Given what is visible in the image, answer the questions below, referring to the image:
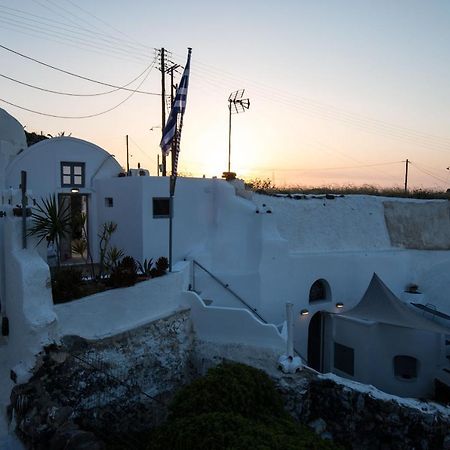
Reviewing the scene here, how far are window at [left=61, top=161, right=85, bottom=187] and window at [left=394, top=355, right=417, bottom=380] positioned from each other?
1471 cm

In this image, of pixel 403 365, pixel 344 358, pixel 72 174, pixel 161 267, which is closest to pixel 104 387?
pixel 161 267

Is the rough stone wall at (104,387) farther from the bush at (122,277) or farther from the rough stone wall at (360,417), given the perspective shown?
the rough stone wall at (360,417)

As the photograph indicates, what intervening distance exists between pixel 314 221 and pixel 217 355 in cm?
809

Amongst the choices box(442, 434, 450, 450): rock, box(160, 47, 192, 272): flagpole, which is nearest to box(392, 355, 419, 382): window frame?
box(442, 434, 450, 450): rock

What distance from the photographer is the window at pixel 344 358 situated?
16484 millimetres

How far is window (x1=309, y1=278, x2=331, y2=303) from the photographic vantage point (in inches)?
680

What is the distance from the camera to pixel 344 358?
1686 cm

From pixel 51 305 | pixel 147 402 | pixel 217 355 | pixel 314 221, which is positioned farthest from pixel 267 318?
pixel 51 305

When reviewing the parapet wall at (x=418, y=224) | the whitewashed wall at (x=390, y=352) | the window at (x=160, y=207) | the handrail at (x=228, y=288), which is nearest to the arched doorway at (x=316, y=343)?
the whitewashed wall at (x=390, y=352)

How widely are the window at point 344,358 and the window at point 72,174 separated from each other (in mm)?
12927

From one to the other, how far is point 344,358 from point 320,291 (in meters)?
2.96

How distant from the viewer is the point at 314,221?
17781 mm

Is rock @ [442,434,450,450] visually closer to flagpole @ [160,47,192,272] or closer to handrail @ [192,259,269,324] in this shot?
handrail @ [192,259,269,324]

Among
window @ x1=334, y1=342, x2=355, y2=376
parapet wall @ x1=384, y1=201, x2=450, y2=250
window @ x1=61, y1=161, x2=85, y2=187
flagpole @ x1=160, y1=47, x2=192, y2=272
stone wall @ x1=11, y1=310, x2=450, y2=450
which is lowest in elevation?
window @ x1=334, y1=342, x2=355, y2=376
